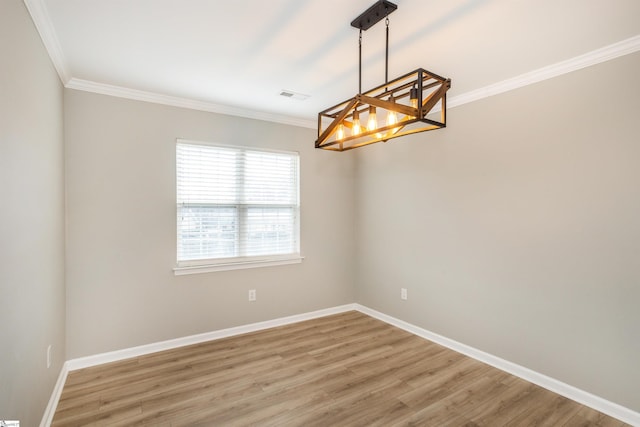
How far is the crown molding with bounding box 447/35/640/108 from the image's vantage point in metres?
2.21

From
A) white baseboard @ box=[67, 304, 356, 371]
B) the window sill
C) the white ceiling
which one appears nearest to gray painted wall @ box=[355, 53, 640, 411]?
the white ceiling

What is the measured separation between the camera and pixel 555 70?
255cm

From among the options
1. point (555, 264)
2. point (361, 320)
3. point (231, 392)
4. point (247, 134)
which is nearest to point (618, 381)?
point (555, 264)

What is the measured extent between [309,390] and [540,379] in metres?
1.92

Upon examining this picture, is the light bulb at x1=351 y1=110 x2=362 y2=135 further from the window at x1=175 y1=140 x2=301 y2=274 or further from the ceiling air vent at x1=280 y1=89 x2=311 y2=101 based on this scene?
the window at x1=175 y1=140 x2=301 y2=274

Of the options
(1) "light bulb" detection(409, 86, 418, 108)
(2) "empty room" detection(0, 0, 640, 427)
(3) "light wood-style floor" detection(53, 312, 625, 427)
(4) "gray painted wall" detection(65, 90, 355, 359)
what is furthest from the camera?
(4) "gray painted wall" detection(65, 90, 355, 359)

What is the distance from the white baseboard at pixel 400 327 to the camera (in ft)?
7.50

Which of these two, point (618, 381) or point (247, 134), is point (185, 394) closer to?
point (247, 134)

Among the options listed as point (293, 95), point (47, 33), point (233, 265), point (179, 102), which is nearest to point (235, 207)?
point (233, 265)

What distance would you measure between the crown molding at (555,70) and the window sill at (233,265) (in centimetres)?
262

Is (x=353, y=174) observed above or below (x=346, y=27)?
below

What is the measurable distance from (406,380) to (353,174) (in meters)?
2.78

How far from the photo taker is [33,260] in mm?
1950

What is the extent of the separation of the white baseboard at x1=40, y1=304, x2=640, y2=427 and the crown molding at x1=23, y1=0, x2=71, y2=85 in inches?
97.9
